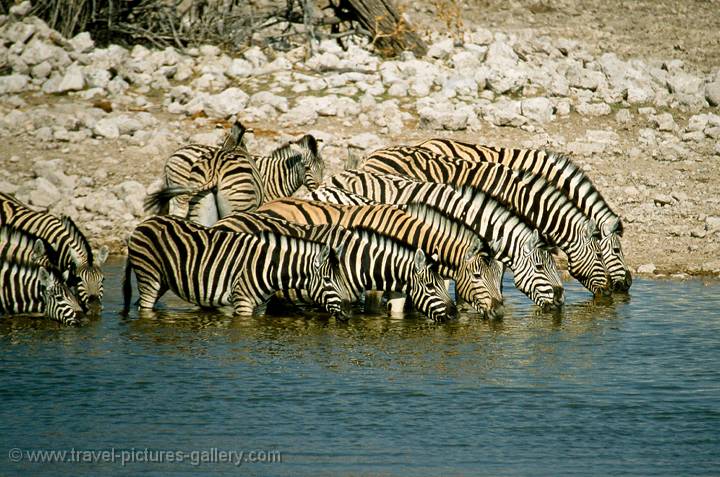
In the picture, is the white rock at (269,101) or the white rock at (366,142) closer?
the white rock at (366,142)

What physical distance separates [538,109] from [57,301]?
29.3 ft

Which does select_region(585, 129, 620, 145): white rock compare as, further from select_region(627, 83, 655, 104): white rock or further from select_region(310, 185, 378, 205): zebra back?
select_region(310, 185, 378, 205): zebra back

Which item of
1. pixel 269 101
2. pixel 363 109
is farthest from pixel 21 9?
pixel 363 109

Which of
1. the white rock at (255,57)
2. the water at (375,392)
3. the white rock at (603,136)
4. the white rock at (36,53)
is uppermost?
the white rock at (255,57)

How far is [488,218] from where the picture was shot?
12.2 m

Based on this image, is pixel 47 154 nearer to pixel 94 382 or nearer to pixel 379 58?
pixel 379 58

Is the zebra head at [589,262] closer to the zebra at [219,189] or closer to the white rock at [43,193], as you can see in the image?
the zebra at [219,189]

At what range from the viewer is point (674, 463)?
746 centimetres

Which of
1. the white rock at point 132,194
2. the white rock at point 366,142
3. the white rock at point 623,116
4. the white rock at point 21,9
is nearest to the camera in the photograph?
the white rock at point 132,194

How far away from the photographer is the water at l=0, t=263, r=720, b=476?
7.54m

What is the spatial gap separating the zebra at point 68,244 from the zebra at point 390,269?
1985 mm

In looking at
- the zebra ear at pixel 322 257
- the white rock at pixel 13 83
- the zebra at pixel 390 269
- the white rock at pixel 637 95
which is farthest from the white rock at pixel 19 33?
the zebra ear at pixel 322 257

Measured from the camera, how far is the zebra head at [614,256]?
12.6 metres

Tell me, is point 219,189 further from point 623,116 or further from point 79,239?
point 623,116
